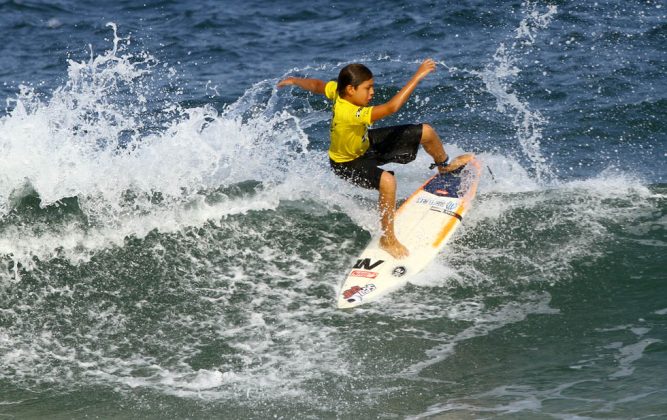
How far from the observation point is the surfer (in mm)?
7426

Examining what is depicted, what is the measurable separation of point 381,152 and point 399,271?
114cm

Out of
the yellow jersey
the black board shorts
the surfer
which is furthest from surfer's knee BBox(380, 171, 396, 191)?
the yellow jersey

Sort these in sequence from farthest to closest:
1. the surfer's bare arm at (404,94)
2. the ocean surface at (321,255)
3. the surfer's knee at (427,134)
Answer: the surfer's knee at (427,134) < the surfer's bare arm at (404,94) < the ocean surface at (321,255)

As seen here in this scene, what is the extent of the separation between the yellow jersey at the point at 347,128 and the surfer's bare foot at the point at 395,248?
2.63 feet

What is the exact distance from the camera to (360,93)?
7.46 metres

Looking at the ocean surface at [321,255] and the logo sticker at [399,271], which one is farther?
the logo sticker at [399,271]

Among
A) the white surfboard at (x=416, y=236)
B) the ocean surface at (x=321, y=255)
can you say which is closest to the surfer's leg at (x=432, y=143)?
the white surfboard at (x=416, y=236)

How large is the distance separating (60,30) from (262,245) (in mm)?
10052

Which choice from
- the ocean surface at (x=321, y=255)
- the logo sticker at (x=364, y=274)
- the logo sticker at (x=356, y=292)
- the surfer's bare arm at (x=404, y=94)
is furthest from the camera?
the logo sticker at (x=364, y=274)

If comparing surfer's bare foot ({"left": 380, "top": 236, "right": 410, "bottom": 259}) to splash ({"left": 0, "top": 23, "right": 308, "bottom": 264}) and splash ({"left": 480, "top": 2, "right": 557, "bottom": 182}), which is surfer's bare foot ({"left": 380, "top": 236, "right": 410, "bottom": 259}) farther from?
splash ({"left": 480, "top": 2, "right": 557, "bottom": 182})

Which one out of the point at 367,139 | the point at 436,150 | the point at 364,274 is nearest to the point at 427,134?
the point at 436,150

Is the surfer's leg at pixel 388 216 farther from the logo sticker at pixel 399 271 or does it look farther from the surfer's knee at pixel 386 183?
the logo sticker at pixel 399 271

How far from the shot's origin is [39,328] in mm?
7215

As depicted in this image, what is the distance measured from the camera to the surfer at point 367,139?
24.4 ft
